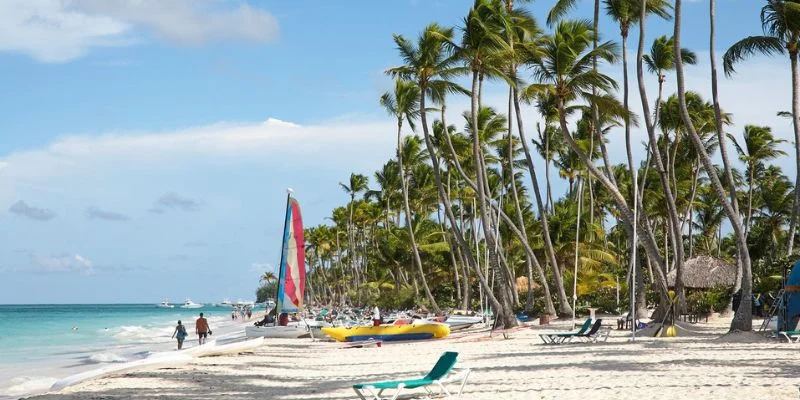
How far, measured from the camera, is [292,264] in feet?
90.5

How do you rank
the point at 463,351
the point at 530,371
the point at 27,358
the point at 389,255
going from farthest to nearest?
the point at 389,255 < the point at 27,358 < the point at 463,351 < the point at 530,371

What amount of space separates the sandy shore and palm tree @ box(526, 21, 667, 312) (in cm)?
408

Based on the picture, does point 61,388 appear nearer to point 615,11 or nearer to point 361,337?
point 361,337

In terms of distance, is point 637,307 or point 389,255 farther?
point 389,255

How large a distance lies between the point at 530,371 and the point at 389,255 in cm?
4613

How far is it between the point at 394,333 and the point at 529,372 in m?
14.1

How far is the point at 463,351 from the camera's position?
2175 centimetres

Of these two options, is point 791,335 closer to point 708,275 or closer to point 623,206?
point 623,206

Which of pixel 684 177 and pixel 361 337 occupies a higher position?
pixel 684 177

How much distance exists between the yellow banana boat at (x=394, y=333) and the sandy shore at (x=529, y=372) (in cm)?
407

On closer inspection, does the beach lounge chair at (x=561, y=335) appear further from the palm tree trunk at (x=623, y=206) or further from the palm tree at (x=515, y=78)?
the palm tree at (x=515, y=78)

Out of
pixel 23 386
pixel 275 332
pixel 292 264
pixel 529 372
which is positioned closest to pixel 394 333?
pixel 292 264

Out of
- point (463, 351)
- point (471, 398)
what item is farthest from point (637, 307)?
point (471, 398)

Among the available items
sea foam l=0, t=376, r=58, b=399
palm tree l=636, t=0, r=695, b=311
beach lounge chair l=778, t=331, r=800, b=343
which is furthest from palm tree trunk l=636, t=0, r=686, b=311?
sea foam l=0, t=376, r=58, b=399
